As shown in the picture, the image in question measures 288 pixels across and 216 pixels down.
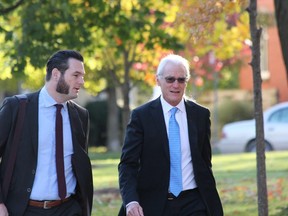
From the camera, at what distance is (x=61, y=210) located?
604 centimetres

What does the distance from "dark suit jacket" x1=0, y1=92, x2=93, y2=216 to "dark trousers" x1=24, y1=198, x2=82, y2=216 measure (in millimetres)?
62

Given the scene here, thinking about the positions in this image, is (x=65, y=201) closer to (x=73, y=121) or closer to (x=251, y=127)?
(x=73, y=121)

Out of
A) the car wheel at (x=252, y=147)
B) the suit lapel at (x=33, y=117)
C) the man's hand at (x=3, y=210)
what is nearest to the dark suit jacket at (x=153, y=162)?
the suit lapel at (x=33, y=117)

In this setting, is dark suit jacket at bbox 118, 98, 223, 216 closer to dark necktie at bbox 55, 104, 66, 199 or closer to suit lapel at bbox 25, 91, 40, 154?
dark necktie at bbox 55, 104, 66, 199

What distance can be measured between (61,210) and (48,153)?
0.42m

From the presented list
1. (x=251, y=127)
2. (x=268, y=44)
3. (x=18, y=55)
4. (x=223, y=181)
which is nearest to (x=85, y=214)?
(x=18, y=55)

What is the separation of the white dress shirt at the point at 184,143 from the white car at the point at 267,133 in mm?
17707

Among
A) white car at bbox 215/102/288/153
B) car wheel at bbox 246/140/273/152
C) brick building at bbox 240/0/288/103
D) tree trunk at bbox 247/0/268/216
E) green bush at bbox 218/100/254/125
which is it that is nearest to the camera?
tree trunk at bbox 247/0/268/216

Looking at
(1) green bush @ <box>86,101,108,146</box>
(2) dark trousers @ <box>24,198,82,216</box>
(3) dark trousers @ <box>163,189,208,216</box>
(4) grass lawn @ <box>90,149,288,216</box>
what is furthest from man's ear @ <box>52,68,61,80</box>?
(1) green bush @ <box>86,101,108,146</box>

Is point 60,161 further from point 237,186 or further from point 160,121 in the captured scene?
point 237,186

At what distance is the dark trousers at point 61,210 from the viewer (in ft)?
19.6

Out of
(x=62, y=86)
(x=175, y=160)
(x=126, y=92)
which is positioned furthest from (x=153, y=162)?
(x=126, y=92)

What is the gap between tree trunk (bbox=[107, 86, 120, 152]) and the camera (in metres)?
31.3

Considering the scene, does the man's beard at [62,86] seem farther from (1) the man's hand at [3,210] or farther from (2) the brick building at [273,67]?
(2) the brick building at [273,67]
